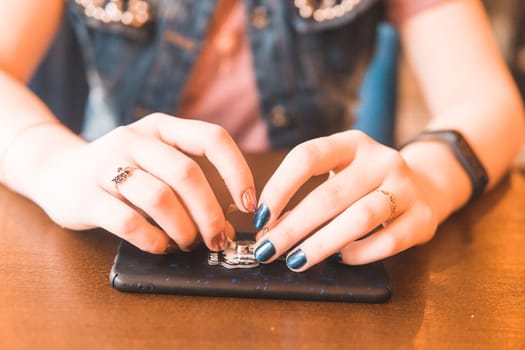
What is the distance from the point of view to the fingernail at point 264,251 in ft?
1.59

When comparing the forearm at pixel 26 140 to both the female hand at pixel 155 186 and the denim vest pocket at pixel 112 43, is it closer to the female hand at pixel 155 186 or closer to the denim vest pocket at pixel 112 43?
the female hand at pixel 155 186

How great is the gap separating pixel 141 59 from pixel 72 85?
190mm

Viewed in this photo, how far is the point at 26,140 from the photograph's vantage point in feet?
1.97

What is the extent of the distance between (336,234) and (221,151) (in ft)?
0.39

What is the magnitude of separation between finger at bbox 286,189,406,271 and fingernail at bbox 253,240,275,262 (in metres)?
0.02

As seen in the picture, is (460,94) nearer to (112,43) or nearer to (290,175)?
(290,175)

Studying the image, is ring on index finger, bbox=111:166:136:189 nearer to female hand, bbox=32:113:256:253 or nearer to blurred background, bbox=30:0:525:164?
female hand, bbox=32:113:256:253

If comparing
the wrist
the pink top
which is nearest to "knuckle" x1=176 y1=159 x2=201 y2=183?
the wrist

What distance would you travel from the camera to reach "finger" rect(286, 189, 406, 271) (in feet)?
1.58

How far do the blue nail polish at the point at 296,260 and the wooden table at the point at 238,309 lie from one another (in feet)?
0.10

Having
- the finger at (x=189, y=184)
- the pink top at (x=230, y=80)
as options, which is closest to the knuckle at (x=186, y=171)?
the finger at (x=189, y=184)

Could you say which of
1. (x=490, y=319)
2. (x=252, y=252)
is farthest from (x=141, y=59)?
(x=490, y=319)

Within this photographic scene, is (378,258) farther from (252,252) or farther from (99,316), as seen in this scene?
(99,316)

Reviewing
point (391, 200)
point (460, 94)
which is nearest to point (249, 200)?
point (391, 200)
